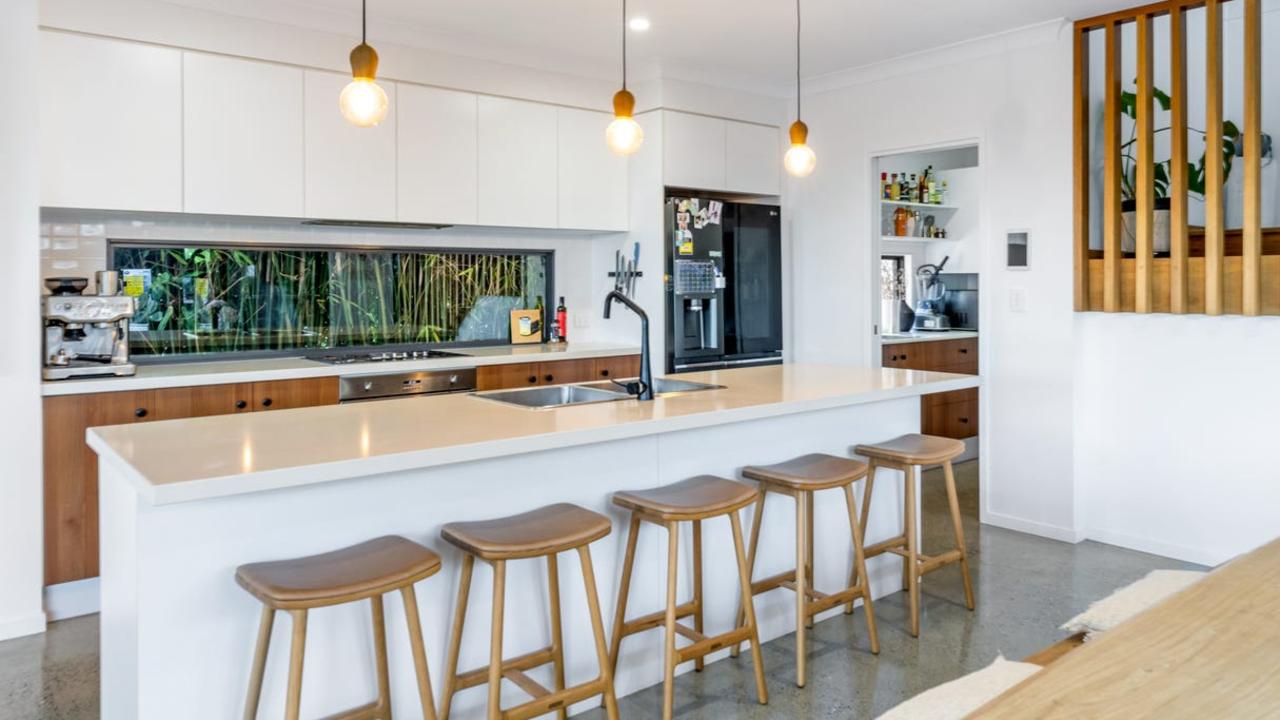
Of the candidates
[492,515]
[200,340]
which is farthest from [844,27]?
[200,340]

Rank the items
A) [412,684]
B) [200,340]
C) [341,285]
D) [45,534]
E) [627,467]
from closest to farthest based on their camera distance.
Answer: [412,684], [627,467], [45,534], [200,340], [341,285]

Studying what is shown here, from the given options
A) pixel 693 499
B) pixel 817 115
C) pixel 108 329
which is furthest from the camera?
pixel 817 115

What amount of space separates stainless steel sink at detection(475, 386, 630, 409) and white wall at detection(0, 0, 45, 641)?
65.2 inches

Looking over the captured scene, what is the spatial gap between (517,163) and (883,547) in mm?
2743

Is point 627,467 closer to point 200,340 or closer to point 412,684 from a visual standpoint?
point 412,684

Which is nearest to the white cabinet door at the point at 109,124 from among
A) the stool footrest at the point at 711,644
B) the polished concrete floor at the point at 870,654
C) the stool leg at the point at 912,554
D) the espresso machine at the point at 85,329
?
the espresso machine at the point at 85,329

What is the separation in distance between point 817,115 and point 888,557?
293cm

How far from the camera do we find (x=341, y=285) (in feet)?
15.0

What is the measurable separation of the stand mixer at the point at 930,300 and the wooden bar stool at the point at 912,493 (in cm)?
A: 332

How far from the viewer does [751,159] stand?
5328 mm

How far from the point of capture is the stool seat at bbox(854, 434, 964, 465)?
10.1ft

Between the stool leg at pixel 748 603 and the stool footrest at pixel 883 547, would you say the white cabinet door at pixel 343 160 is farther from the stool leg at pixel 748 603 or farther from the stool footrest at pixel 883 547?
the stool footrest at pixel 883 547

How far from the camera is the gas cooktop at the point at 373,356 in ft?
13.5

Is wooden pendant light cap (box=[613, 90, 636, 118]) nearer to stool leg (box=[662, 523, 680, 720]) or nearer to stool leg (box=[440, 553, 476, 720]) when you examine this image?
stool leg (box=[662, 523, 680, 720])
